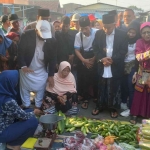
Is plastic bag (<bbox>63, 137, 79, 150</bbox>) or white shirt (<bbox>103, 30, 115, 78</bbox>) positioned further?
white shirt (<bbox>103, 30, 115, 78</bbox>)

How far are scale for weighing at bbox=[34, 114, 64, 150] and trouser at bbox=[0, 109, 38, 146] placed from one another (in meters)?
0.17

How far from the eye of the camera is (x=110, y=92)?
15.2 ft

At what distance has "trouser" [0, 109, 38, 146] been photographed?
10.6 ft

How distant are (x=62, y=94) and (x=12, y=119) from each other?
1621mm

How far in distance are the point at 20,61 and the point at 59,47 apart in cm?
113

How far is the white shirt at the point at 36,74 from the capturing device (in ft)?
14.5


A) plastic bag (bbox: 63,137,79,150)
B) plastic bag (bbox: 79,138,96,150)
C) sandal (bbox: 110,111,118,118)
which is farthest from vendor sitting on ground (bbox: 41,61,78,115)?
plastic bag (bbox: 79,138,96,150)

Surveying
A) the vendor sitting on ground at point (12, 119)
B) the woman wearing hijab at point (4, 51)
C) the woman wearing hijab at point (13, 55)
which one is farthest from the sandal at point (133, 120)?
the woman wearing hijab at point (4, 51)

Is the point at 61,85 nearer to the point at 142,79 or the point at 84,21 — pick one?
the point at 84,21

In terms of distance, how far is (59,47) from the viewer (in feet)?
17.1

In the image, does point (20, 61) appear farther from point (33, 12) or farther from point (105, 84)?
point (33, 12)

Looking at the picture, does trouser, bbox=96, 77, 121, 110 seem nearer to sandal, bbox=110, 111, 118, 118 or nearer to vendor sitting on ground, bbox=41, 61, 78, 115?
sandal, bbox=110, 111, 118, 118

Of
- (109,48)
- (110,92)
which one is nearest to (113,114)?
(110,92)

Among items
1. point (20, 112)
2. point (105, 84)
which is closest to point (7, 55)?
point (20, 112)
